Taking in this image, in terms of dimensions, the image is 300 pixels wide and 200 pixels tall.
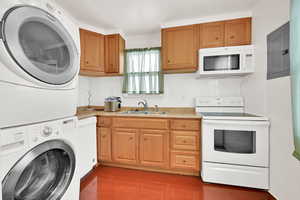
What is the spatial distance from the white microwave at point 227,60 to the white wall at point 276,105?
4.4 inches

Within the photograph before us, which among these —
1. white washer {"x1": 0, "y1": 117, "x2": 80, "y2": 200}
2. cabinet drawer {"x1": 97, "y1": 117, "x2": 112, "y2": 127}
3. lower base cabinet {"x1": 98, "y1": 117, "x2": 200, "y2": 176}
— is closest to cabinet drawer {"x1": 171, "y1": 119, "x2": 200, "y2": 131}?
lower base cabinet {"x1": 98, "y1": 117, "x2": 200, "y2": 176}

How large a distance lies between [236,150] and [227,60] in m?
1.28

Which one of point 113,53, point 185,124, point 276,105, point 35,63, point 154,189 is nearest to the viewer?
point 35,63

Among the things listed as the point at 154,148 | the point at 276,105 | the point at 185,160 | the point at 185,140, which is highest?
the point at 276,105

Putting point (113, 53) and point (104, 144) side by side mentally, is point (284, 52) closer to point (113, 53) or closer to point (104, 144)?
point (113, 53)

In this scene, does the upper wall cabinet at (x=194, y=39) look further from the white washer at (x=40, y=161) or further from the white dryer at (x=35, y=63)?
the white washer at (x=40, y=161)

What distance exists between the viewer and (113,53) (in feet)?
8.47

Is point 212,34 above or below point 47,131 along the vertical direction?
above

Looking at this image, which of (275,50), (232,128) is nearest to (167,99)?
(232,128)

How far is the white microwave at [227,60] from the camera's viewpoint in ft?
6.35

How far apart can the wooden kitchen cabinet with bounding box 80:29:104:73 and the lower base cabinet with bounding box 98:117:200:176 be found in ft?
3.13

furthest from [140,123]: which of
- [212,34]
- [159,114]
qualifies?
[212,34]

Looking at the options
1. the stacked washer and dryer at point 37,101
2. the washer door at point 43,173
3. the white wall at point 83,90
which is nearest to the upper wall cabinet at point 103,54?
the white wall at point 83,90

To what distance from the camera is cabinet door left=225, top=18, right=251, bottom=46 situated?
204 centimetres
